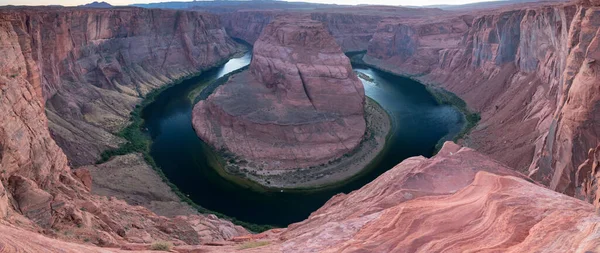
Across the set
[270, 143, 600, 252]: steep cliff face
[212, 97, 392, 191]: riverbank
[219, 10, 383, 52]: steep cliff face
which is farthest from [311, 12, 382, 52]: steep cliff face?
[270, 143, 600, 252]: steep cliff face

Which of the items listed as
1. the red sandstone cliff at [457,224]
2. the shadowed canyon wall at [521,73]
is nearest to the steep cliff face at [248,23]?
the shadowed canyon wall at [521,73]

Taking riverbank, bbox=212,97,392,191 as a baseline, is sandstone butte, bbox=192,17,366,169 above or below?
above

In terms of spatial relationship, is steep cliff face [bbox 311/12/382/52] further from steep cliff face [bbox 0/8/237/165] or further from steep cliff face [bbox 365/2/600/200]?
steep cliff face [bbox 0/8/237/165]

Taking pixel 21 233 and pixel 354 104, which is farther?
pixel 354 104

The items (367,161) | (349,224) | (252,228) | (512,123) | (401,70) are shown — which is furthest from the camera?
(401,70)

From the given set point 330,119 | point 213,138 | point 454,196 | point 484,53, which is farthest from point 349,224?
point 484,53

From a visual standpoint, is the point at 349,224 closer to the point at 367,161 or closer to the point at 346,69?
the point at 367,161
